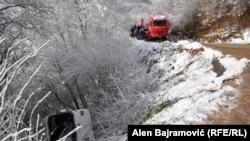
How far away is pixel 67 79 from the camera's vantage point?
1991 cm

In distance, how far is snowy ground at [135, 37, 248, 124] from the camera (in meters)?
8.40

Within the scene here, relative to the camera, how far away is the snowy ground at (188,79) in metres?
8.40

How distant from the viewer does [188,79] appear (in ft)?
45.4

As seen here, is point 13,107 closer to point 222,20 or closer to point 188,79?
point 188,79

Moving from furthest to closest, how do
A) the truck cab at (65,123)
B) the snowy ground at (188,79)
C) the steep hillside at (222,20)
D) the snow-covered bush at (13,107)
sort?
1. the steep hillside at (222,20)
2. the truck cab at (65,123)
3. the snowy ground at (188,79)
4. the snow-covered bush at (13,107)

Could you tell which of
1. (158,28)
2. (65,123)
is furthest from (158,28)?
(65,123)

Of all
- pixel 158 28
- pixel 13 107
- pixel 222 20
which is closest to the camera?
pixel 13 107

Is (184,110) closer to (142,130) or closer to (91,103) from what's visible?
(142,130)

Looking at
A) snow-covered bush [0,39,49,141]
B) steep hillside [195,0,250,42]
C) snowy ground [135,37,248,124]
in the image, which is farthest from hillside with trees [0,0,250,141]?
snow-covered bush [0,39,49,141]

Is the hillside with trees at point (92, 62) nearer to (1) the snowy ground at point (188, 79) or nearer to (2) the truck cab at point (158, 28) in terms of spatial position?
(1) the snowy ground at point (188, 79)

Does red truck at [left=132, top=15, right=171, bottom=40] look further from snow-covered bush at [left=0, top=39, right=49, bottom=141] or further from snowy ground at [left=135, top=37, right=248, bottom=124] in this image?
snow-covered bush at [left=0, top=39, right=49, bottom=141]

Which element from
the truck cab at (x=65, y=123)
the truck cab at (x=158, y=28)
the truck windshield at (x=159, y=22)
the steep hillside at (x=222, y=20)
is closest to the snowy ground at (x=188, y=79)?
the truck cab at (x=65, y=123)

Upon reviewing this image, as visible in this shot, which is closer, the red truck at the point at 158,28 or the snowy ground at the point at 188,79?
the snowy ground at the point at 188,79

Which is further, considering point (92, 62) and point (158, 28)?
point (158, 28)
